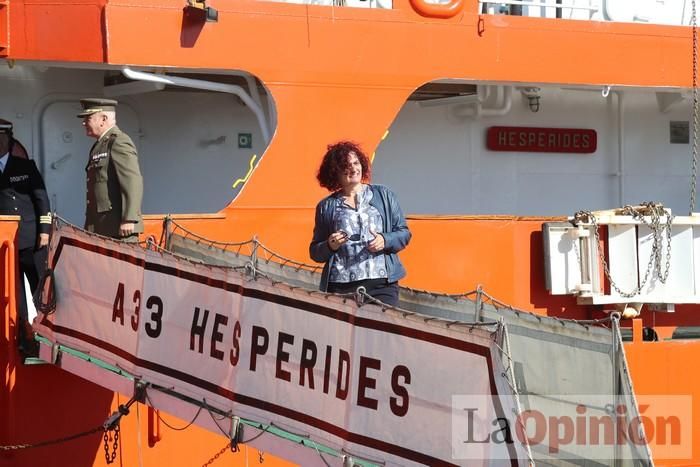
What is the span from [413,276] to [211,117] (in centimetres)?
203

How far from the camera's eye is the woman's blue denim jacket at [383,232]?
5027mm

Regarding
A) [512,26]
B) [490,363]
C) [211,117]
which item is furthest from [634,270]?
[490,363]

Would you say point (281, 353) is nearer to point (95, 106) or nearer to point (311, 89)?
point (95, 106)

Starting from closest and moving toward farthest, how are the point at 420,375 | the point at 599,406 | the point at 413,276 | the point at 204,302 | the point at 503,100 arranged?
the point at 420,375, the point at 599,406, the point at 204,302, the point at 413,276, the point at 503,100

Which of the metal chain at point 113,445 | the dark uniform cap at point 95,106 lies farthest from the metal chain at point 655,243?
the metal chain at point 113,445

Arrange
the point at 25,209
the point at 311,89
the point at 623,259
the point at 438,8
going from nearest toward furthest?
the point at 25,209 < the point at 623,259 < the point at 311,89 < the point at 438,8

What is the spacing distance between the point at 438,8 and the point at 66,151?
2.66m

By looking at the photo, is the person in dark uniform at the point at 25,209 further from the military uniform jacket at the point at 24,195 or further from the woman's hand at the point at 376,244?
the woman's hand at the point at 376,244

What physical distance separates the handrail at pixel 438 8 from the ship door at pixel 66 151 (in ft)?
6.86

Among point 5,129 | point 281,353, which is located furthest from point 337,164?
point 5,129

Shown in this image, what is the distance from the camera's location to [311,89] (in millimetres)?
7074

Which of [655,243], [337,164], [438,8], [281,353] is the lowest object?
[281,353]

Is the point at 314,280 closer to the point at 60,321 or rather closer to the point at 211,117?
the point at 60,321

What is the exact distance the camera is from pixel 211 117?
7.96m
